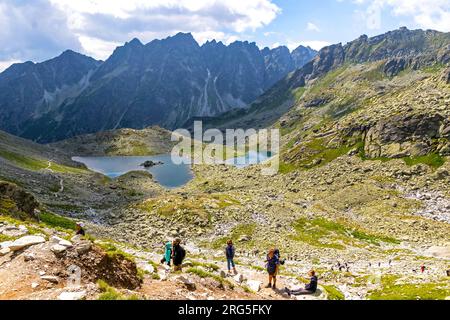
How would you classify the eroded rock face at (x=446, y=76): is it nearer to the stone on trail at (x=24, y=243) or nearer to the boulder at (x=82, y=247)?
the boulder at (x=82, y=247)

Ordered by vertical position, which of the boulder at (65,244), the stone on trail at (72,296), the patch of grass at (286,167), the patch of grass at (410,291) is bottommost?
the patch of grass at (410,291)

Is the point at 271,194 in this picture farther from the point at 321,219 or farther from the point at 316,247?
the point at 316,247

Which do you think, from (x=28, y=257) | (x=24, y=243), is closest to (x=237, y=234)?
(x=24, y=243)

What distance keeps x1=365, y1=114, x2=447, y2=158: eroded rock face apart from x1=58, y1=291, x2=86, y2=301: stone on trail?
124 meters

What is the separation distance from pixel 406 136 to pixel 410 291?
10858 cm

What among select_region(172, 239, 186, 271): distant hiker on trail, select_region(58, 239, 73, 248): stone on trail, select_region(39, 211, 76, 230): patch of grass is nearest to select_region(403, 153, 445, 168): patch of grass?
select_region(39, 211, 76, 230): patch of grass

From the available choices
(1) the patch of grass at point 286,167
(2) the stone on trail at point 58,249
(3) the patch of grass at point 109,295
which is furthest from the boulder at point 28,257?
(1) the patch of grass at point 286,167

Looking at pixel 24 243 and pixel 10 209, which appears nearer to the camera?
pixel 24 243

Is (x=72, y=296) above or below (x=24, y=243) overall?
below

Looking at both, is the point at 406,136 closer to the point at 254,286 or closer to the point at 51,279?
the point at 254,286

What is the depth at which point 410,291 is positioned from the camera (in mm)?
34344

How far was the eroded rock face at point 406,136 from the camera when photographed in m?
124

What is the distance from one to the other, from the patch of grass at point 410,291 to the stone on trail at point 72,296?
26.9 metres
